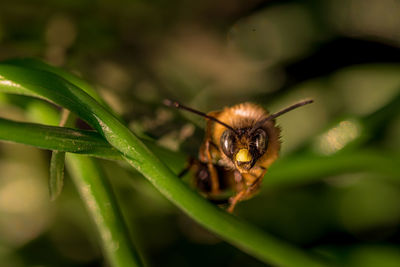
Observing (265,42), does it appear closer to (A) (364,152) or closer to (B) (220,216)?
(A) (364,152)

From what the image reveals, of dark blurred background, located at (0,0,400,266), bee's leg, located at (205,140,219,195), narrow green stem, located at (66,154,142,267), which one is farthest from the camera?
dark blurred background, located at (0,0,400,266)

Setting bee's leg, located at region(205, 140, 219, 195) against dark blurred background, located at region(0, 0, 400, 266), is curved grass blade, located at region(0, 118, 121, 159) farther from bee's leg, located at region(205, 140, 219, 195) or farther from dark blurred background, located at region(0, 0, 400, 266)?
dark blurred background, located at region(0, 0, 400, 266)

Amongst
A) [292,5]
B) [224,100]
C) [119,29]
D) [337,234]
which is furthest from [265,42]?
[337,234]

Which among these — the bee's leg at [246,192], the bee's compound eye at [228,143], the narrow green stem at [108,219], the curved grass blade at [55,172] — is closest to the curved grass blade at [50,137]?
the curved grass blade at [55,172]

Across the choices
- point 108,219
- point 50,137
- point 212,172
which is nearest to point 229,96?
point 212,172

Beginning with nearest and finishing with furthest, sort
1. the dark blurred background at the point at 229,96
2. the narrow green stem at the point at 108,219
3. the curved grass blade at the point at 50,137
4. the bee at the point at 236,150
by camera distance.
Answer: the curved grass blade at the point at 50,137, the narrow green stem at the point at 108,219, the bee at the point at 236,150, the dark blurred background at the point at 229,96

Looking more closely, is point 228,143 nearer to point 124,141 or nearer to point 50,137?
point 124,141

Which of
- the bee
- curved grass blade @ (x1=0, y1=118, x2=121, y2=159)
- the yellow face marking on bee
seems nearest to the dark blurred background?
the bee

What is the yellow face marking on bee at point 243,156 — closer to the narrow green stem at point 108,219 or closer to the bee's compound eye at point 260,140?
the bee's compound eye at point 260,140
